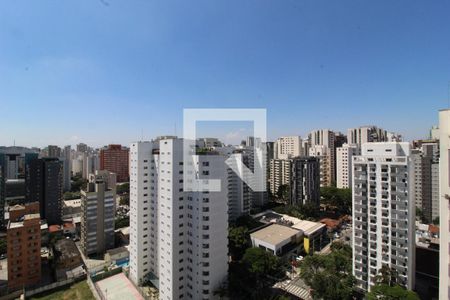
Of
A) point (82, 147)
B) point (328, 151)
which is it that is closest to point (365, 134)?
point (328, 151)

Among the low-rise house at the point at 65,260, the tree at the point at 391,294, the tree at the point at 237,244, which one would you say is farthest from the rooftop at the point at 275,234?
the low-rise house at the point at 65,260

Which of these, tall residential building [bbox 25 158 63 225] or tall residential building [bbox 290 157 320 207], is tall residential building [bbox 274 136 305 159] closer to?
tall residential building [bbox 290 157 320 207]

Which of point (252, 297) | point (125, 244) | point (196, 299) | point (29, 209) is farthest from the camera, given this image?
point (125, 244)

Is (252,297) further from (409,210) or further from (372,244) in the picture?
(409,210)

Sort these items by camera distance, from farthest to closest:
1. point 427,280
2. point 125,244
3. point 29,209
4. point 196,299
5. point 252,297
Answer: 1. point 125,244
2. point 29,209
3. point 427,280
4. point 252,297
5. point 196,299

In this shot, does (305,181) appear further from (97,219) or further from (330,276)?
(97,219)

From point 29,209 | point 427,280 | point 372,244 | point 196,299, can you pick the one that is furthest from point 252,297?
point 29,209
